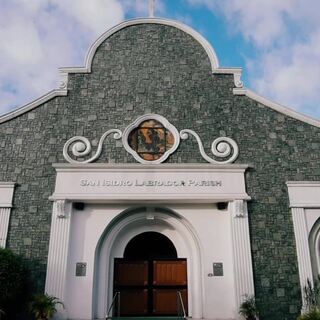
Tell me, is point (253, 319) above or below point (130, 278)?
below

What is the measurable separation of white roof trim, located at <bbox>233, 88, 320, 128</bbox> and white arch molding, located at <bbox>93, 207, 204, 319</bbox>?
4.99 meters

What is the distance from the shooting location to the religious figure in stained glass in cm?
1366

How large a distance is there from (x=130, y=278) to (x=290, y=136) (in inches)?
284

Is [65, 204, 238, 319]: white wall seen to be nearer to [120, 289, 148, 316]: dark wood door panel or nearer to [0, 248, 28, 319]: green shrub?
[120, 289, 148, 316]: dark wood door panel

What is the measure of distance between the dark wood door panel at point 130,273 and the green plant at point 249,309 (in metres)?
3.14

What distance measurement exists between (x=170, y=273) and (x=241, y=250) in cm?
244

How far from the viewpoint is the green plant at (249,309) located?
11469 millimetres

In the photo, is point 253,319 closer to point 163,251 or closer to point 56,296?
point 163,251

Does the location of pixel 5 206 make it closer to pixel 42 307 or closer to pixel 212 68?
pixel 42 307

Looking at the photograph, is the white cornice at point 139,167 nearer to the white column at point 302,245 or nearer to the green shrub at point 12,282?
the white column at point 302,245

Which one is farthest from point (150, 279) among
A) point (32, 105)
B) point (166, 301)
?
point (32, 105)

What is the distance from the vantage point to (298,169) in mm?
13484

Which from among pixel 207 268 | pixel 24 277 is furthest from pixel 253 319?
pixel 24 277

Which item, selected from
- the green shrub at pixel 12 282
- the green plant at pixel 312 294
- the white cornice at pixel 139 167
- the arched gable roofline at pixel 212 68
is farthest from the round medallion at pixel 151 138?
the green plant at pixel 312 294
